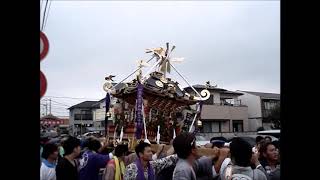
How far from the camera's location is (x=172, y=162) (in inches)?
192

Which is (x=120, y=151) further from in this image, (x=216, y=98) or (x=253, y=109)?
(x=253, y=109)

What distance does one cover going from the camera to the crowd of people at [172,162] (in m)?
3.63

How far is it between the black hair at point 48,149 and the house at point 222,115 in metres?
36.4

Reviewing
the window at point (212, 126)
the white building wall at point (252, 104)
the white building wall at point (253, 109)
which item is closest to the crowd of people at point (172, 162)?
the window at point (212, 126)

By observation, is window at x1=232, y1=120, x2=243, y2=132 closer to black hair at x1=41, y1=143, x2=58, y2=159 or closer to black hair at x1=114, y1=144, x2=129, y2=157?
black hair at x1=114, y1=144, x2=129, y2=157

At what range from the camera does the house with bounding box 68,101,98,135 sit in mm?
64694

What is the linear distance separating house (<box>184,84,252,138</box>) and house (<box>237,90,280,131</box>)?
1182mm

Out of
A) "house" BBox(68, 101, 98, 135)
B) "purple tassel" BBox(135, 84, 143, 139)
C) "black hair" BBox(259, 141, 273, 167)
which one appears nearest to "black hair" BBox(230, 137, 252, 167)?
"black hair" BBox(259, 141, 273, 167)

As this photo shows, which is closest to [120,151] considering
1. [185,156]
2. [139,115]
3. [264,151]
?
[264,151]
